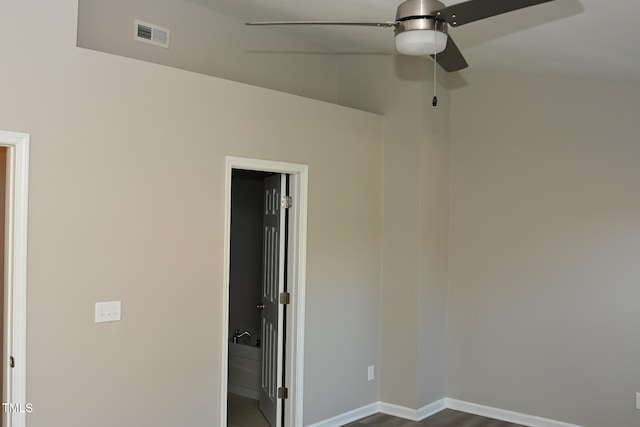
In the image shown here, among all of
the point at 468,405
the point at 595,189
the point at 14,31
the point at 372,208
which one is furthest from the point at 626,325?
the point at 14,31

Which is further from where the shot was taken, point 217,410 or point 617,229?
point 617,229

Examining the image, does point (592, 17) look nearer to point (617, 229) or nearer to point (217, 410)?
point (617, 229)

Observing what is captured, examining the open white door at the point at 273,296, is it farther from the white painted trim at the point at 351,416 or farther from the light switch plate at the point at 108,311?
the light switch plate at the point at 108,311

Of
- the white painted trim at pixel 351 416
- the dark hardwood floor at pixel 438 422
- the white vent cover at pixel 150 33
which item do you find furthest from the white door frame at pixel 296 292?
the white vent cover at pixel 150 33

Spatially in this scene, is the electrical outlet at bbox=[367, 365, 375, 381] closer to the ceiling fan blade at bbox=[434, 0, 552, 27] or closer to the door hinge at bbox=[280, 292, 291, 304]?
the door hinge at bbox=[280, 292, 291, 304]

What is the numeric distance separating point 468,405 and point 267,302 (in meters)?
1.93

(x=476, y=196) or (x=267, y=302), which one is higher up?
(x=476, y=196)

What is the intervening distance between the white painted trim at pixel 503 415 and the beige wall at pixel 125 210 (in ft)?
4.82

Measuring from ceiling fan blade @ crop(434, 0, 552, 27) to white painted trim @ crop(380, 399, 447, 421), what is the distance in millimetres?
3445

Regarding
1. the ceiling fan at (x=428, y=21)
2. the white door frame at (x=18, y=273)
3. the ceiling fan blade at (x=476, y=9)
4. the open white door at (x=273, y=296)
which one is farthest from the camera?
the open white door at (x=273, y=296)

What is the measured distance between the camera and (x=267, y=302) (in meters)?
4.98

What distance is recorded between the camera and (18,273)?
307 cm

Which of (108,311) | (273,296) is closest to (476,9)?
(108,311)

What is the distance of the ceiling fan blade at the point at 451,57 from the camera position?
2885 millimetres
